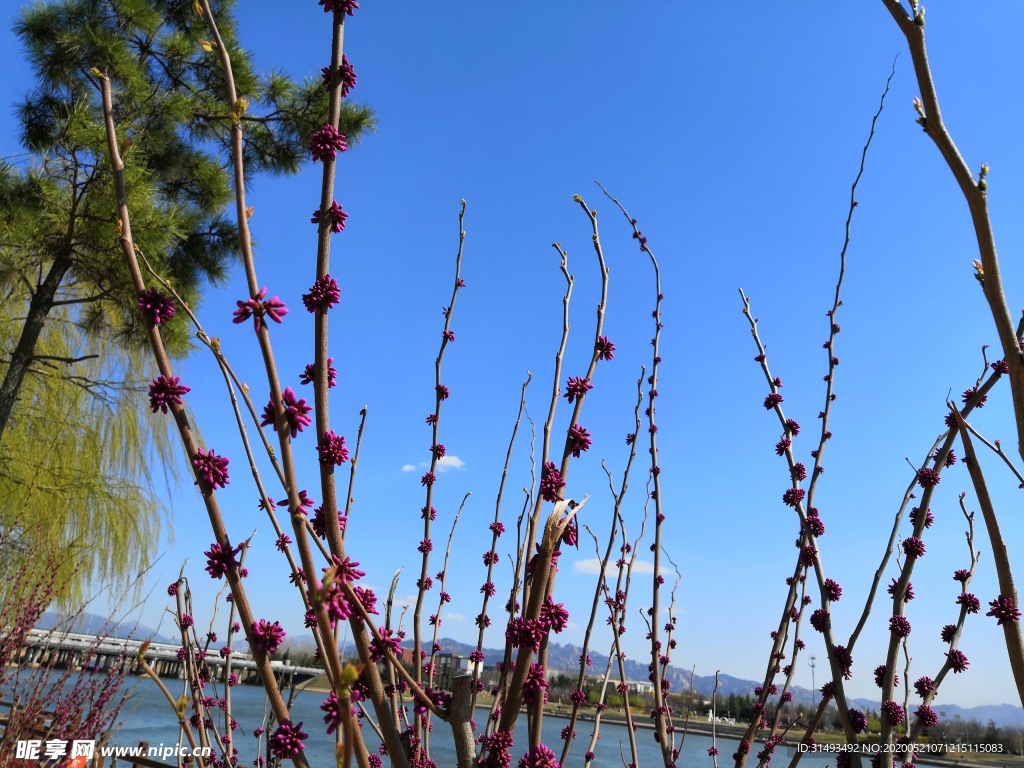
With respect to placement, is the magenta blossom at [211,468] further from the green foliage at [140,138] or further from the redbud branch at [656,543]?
the green foliage at [140,138]

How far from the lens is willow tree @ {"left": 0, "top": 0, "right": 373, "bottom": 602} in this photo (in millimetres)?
6828

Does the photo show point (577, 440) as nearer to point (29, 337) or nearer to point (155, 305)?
A: point (155, 305)

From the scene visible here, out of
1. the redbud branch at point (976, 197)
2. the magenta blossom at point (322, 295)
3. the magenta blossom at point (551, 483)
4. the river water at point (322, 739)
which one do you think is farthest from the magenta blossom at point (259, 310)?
the river water at point (322, 739)

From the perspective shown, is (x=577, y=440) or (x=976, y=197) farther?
(x=577, y=440)

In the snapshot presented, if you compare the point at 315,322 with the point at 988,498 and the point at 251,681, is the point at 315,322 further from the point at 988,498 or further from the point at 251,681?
the point at 251,681

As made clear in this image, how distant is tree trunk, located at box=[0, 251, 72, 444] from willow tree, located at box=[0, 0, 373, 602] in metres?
0.01

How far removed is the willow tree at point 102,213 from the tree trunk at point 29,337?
13 mm

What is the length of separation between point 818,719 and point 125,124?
24.9 ft

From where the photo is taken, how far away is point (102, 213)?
6.77 meters

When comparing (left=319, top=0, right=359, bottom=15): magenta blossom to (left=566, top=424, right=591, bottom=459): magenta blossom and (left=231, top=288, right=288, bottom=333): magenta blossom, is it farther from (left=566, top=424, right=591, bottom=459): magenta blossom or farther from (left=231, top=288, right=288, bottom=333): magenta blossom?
(left=566, top=424, right=591, bottom=459): magenta blossom

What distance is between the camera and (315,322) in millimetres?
1060

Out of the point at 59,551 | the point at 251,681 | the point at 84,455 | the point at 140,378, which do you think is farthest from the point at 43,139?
the point at 251,681

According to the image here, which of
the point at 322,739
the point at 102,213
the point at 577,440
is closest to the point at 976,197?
the point at 577,440

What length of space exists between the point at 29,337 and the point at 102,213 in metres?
1.49
